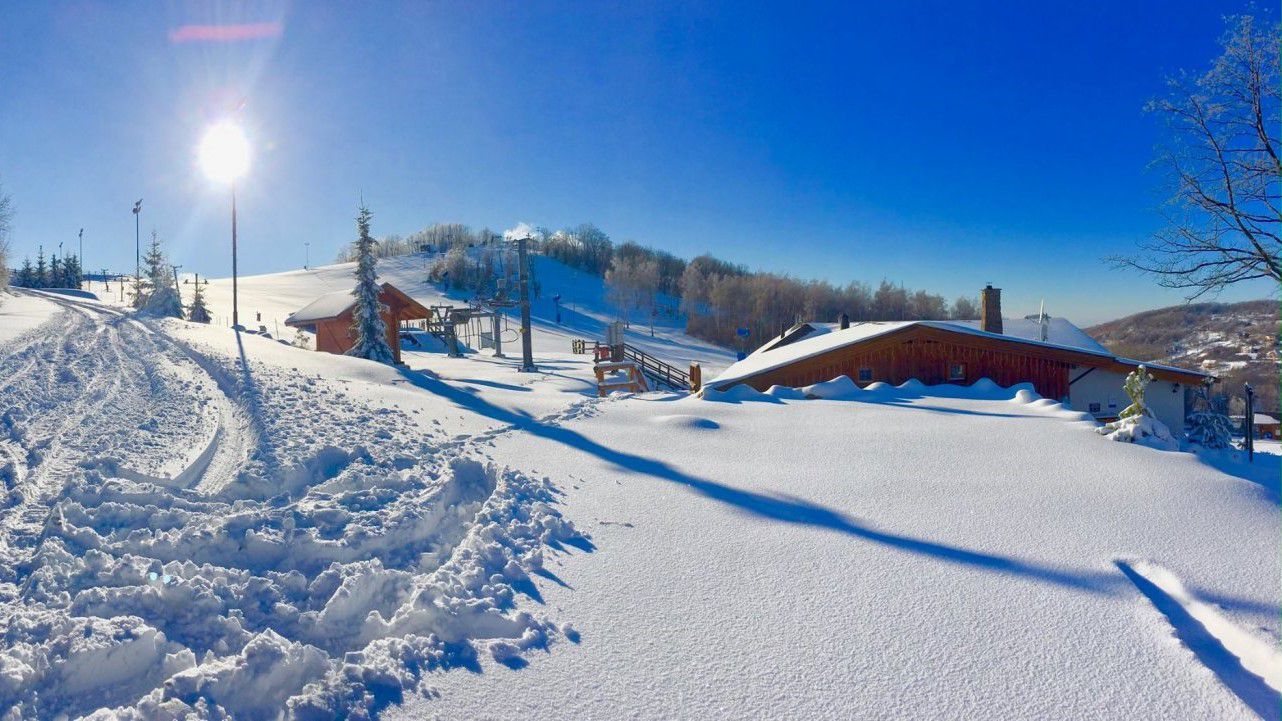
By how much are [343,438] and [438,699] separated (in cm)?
602

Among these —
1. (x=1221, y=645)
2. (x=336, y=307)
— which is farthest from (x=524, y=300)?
(x=1221, y=645)

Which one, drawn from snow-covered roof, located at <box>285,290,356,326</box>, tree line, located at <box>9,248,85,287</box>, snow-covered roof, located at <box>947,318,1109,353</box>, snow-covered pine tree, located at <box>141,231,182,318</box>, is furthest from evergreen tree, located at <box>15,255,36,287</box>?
snow-covered roof, located at <box>947,318,1109,353</box>

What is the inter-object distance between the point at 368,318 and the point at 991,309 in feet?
84.9

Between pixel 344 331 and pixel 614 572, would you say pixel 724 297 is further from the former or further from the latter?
pixel 614 572

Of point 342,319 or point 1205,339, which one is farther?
point 1205,339

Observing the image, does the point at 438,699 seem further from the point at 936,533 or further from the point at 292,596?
the point at 936,533

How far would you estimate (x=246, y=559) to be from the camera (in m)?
4.57

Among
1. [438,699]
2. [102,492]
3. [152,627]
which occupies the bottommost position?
[438,699]

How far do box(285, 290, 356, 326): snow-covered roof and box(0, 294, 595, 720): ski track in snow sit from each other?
20.7m

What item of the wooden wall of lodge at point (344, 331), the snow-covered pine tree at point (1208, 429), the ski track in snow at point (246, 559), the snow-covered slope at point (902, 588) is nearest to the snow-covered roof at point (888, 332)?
the snow-covered pine tree at point (1208, 429)

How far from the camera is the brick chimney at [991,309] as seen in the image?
24172 millimetres

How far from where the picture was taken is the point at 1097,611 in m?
4.07

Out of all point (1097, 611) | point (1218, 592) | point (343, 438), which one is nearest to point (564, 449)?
point (343, 438)

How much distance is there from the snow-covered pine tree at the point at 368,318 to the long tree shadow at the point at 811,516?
1753cm
